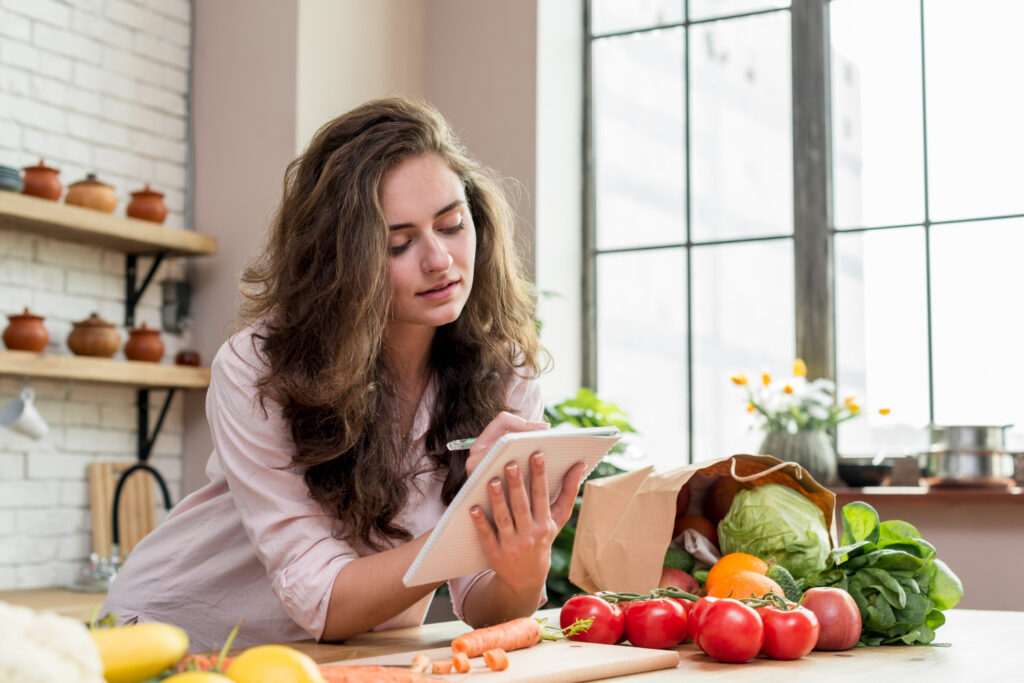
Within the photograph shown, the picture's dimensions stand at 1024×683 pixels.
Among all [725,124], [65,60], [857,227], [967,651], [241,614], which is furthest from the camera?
[725,124]

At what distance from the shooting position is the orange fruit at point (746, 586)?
141 centimetres

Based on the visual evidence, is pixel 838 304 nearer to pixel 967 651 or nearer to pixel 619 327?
pixel 619 327

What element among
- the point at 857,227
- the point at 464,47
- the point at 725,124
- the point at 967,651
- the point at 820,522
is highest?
the point at 464,47

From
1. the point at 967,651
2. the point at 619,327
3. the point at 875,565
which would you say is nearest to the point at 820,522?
the point at 875,565

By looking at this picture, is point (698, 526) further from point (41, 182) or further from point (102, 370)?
point (41, 182)

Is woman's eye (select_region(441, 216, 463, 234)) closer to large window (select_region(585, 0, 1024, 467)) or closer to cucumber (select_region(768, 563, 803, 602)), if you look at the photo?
cucumber (select_region(768, 563, 803, 602))

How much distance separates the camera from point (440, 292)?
153cm

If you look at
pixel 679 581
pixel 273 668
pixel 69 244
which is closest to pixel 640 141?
pixel 69 244

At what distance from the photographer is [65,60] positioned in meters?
3.55

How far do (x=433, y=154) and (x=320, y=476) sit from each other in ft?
1.57

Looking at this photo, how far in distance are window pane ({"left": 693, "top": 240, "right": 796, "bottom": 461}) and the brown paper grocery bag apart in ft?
7.63

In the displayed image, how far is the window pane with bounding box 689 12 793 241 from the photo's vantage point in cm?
410

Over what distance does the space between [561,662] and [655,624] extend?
0.70 feet

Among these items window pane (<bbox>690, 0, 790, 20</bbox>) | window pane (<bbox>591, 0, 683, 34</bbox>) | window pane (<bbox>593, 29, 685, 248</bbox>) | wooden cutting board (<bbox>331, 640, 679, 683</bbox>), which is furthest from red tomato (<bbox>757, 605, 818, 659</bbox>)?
window pane (<bbox>591, 0, 683, 34</bbox>)
